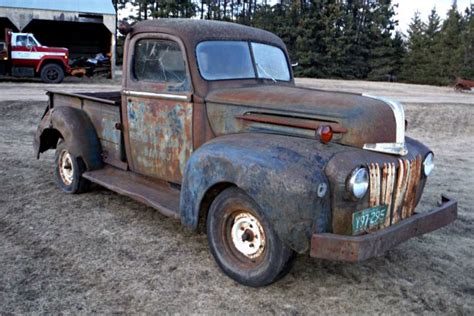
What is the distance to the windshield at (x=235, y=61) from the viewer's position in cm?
435

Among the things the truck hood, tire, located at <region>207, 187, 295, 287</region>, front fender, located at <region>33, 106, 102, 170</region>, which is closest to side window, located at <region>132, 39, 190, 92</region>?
the truck hood

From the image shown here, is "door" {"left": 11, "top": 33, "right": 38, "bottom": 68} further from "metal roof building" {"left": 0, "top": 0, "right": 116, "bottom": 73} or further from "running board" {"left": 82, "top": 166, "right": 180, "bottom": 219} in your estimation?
"running board" {"left": 82, "top": 166, "right": 180, "bottom": 219}

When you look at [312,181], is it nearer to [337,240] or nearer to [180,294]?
[337,240]

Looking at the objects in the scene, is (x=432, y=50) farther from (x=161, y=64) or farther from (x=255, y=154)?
(x=255, y=154)

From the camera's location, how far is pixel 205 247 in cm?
423

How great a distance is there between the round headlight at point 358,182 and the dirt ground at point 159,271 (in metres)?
0.78

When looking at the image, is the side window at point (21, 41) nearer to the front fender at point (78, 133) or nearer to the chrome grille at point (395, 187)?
the front fender at point (78, 133)

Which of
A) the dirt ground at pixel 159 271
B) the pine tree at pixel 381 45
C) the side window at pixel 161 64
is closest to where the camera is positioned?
the dirt ground at pixel 159 271

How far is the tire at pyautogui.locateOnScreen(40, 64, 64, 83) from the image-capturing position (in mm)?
19266

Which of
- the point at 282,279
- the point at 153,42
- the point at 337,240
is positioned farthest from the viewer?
the point at 153,42

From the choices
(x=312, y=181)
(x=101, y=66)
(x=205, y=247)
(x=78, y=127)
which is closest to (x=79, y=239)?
(x=205, y=247)

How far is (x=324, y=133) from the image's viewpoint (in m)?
3.37

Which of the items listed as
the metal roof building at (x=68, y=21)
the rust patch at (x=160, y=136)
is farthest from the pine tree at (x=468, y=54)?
the rust patch at (x=160, y=136)

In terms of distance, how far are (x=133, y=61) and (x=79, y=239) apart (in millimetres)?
1741
